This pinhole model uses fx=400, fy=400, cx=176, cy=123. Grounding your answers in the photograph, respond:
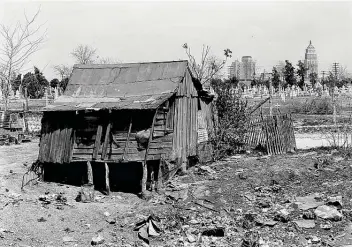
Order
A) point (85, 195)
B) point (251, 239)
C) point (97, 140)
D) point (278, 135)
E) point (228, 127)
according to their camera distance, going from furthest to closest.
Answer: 1. point (228, 127)
2. point (278, 135)
3. point (97, 140)
4. point (85, 195)
5. point (251, 239)

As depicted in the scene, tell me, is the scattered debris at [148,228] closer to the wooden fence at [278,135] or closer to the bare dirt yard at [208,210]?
the bare dirt yard at [208,210]

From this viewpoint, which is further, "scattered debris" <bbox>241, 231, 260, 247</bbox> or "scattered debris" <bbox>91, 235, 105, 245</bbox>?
"scattered debris" <bbox>91, 235, 105, 245</bbox>

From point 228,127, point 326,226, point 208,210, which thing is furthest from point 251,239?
point 228,127

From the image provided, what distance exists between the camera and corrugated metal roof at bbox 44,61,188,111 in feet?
50.2

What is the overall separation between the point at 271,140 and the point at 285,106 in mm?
25769

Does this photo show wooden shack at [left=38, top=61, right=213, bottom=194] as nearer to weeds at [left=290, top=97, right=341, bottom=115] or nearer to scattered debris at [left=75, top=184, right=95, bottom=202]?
scattered debris at [left=75, top=184, right=95, bottom=202]

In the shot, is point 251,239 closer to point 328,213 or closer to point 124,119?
point 328,213

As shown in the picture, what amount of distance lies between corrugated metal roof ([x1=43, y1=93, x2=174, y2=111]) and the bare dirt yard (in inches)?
122

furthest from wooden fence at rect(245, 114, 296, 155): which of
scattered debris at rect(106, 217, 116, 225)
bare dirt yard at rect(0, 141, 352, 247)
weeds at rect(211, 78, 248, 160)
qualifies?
scattered debris at rect(106, 217, 116, 225)

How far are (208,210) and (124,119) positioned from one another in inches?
189

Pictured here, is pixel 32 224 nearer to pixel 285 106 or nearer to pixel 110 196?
pixel 110 196

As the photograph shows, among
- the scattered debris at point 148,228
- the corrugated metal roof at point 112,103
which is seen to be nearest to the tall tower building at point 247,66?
the corrugated metal roof at point 112,103

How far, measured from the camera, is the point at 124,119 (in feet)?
48.4

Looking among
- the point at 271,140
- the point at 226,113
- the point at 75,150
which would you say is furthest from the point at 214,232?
the point at 226,113
